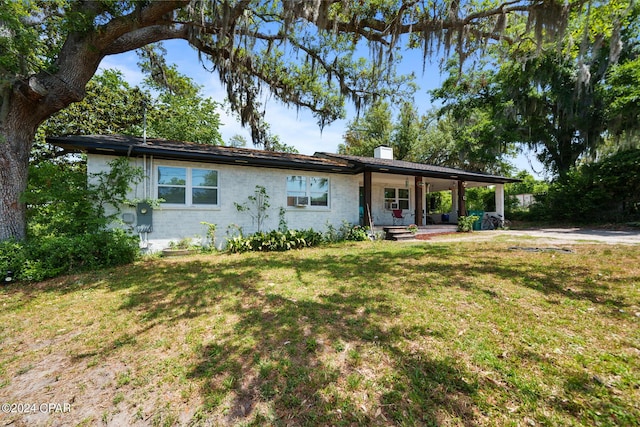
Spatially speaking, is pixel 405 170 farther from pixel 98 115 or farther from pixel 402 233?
pixel 98 115

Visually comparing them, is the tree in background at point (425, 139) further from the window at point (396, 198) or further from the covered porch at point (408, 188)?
the window at point (396, 198)

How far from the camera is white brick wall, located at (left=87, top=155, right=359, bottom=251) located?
26.6 feet

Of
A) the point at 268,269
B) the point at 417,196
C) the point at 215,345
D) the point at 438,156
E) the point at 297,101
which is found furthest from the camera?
the point at 438,156

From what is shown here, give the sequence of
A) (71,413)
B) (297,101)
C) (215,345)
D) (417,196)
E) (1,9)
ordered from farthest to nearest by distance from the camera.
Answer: (417,196)
(297,101)
(1,9)
(215,345)
(71,413)

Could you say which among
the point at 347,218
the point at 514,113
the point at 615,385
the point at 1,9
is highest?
the point at 514,113

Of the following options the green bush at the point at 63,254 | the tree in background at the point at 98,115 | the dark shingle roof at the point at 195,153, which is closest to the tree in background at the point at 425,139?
the dark shingle roof at the point at 195,153

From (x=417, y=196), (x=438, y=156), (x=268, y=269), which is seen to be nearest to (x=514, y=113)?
(x=438, y=156)

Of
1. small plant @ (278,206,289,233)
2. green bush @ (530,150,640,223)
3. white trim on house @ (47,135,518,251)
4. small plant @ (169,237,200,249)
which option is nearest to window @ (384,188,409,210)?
white trim on house @ (47,135,518,251)

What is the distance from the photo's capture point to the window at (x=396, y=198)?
15.0 m

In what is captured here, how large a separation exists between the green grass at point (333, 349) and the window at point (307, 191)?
18.6 ft

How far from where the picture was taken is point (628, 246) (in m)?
7.45

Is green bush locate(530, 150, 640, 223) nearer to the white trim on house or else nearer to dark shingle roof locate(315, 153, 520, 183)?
dark shingle roof locate(315, 153, 520, 183)

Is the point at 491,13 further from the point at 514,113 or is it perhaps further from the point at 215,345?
→ the point at 514,113

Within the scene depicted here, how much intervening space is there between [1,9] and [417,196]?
1379cm
